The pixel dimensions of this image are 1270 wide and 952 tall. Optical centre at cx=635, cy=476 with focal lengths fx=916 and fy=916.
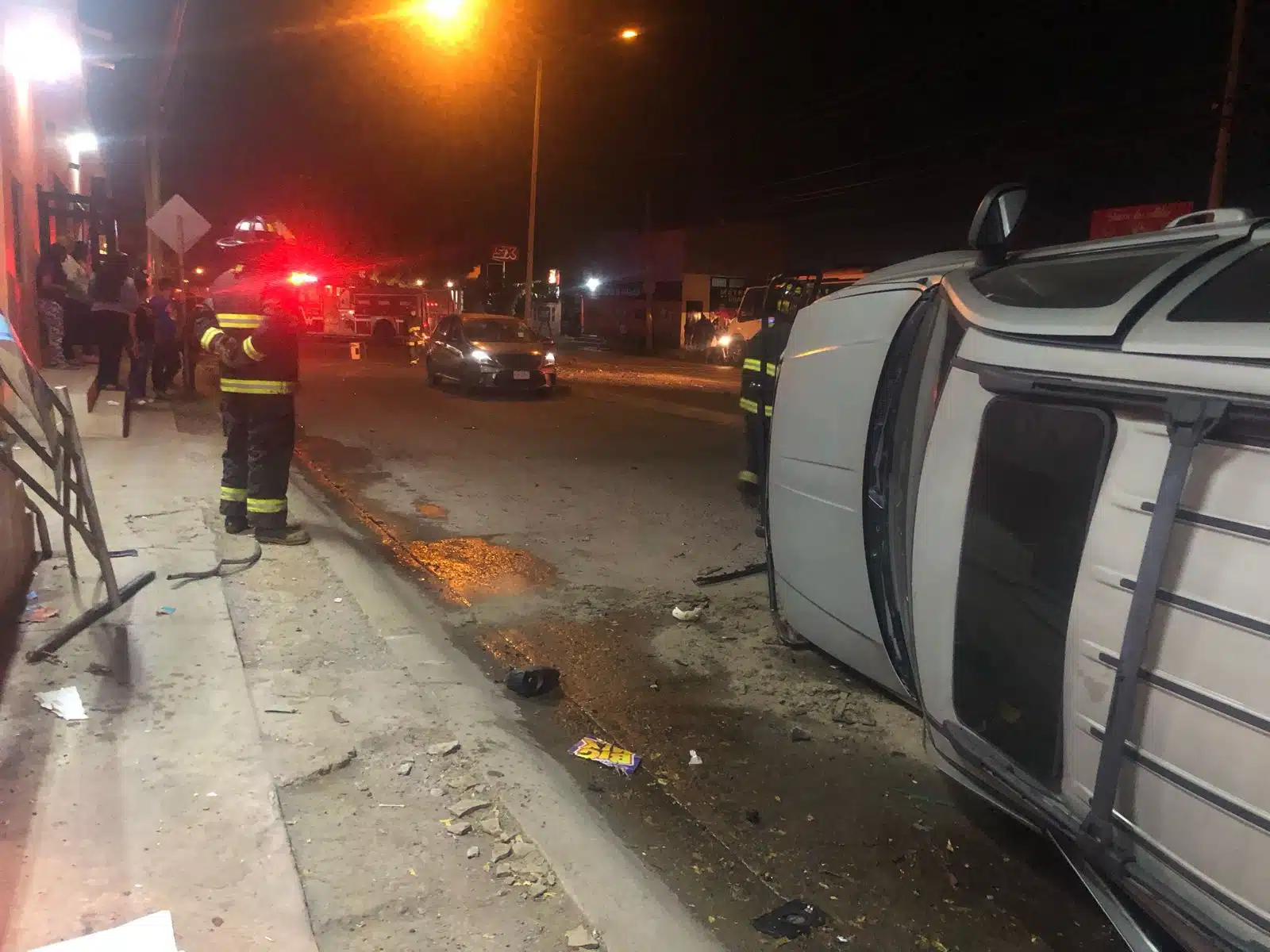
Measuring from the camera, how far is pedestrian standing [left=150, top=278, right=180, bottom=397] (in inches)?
552

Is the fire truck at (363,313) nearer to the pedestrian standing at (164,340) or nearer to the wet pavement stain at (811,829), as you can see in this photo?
the pedestrian standing at (164,340)

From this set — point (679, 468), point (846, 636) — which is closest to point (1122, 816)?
point (846, 636)

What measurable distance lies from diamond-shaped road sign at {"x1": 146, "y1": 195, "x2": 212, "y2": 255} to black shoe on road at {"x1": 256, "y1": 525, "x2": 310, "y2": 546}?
30.2 ft

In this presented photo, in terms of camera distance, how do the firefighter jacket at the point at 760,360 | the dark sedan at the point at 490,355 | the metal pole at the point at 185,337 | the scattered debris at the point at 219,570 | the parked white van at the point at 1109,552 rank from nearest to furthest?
1. the parked white van at the point at 1109,552
2. the scattered debris at the point at 219,570
3. the firefighter jacket at the point at 760,360
4. the metal pole at the point at 185,337
5. the dark sedan at the point at 490,355

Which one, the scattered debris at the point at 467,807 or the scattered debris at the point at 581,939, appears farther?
the scattered debris at the point at 467,807

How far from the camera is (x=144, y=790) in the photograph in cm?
317

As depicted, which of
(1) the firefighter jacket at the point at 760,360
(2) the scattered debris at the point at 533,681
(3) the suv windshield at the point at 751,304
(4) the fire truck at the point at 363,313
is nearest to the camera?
(2) the scattered debris at the point at 533,681

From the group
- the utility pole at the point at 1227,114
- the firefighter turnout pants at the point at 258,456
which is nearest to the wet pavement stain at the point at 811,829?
the firefighter turnout pants at the point at 258,456

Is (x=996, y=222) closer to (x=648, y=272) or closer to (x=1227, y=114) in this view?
(x=1227, y=114)

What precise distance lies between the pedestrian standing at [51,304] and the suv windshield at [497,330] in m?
7.11

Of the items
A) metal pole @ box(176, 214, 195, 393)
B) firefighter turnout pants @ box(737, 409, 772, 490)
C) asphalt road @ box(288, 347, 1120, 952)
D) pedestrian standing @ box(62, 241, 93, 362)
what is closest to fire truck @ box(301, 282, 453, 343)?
metal pole @ box(176, 214, 195, 393)

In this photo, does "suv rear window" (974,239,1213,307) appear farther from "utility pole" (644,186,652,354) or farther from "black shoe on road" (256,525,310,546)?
"utility pole" (644,186,652,354)

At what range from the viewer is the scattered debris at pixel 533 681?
4480 millimetres

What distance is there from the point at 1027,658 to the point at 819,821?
132 centimetres
